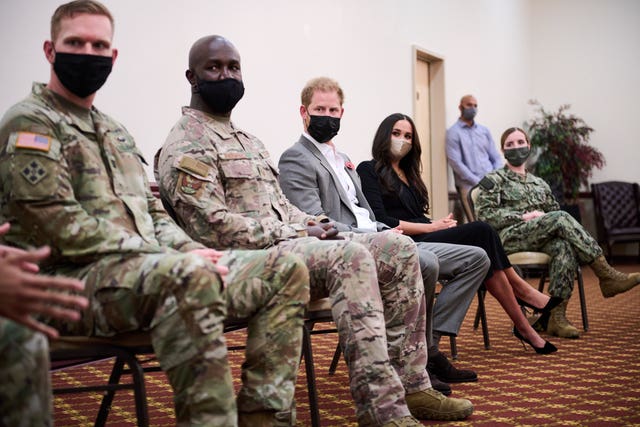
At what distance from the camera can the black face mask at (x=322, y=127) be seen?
3105 mm

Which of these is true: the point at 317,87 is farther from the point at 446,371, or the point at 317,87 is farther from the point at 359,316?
the point at 359,316

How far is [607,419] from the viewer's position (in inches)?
94.7

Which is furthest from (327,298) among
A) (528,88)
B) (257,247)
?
(528,88)

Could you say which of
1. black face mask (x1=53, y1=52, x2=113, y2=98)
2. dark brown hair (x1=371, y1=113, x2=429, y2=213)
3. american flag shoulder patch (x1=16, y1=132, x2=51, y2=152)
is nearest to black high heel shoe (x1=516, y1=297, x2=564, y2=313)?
dark brown hair (x1=371, y1=113, x2=429, y2=213)

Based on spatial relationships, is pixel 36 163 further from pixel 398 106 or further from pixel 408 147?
pixel 398 106

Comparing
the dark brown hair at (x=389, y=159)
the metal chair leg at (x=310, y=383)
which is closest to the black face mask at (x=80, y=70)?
the metal chair leg at (x=310, y=383)

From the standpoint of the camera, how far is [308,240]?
7.39 feet

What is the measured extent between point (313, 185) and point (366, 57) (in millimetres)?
3792

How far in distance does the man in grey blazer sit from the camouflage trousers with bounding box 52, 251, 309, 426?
111 centimetres

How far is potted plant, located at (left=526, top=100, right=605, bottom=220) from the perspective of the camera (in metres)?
9.22

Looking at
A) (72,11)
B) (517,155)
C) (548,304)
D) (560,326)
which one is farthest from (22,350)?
(517,155)

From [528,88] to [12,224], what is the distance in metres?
9.20

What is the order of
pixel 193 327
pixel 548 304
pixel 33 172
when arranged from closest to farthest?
pixel 193 327, pixel 33 172, pixel 548 304

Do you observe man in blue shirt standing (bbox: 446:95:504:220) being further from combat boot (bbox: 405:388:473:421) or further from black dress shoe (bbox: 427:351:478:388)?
combat boot (bbox: 405:388:473:421)
